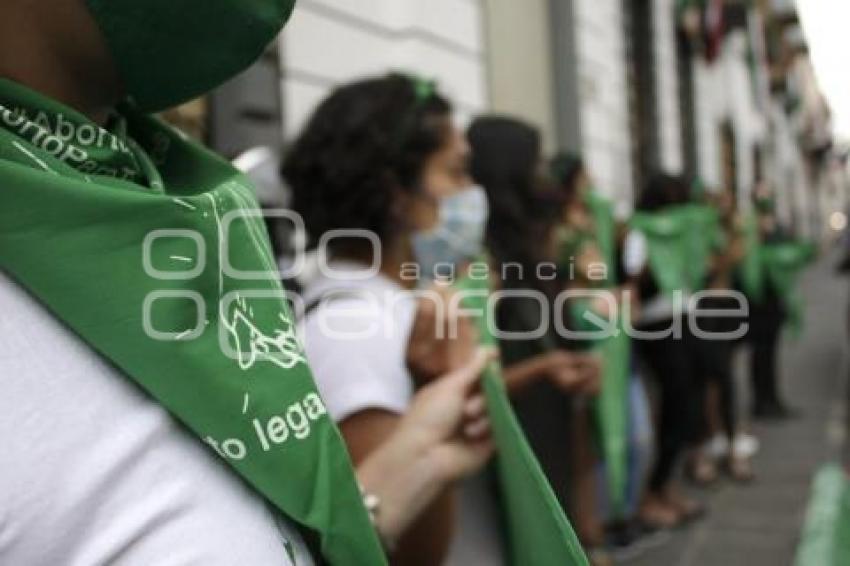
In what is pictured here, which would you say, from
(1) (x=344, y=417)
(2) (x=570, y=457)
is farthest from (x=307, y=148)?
(2) (x=570, y=457)

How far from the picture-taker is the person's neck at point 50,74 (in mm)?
662

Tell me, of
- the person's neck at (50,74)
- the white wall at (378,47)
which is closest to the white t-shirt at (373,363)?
the person's neck at (50,74)

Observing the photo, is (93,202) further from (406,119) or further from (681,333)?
(681,333)

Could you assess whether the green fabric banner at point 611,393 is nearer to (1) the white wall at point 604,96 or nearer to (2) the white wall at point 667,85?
(1) the white wall at point 604,96

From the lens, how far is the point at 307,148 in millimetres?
1900

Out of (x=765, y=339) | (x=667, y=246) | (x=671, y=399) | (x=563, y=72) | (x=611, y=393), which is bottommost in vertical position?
(x=765, y=339)

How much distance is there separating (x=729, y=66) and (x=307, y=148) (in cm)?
1555

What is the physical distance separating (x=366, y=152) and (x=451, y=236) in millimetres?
284

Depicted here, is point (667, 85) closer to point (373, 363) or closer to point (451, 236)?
point (451, 236)

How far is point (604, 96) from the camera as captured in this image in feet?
25.8

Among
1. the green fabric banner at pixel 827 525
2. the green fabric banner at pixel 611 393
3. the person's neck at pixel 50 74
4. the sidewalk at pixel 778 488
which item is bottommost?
the sidewalk at pixel 778 488

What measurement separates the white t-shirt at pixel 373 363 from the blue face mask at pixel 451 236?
10.6 inches

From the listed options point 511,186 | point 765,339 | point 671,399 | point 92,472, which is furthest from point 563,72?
point 92,472

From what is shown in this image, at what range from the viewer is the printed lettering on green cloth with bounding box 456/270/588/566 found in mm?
817
